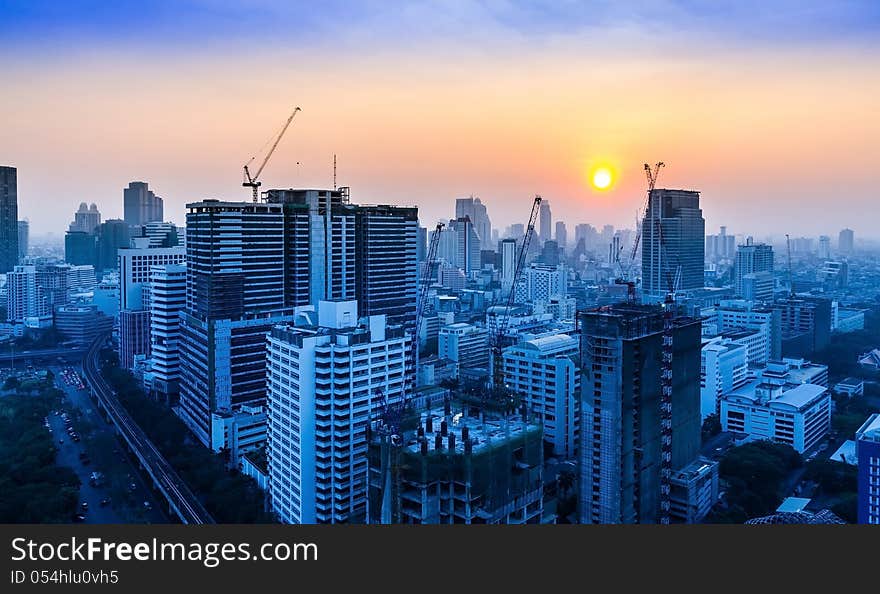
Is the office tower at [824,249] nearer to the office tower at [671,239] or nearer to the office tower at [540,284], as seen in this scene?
the office tower at [671,239]

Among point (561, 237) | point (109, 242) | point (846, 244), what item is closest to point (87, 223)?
point (109, 242)


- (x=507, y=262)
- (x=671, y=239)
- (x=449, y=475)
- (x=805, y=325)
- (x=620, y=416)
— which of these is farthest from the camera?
(x=507, y=262)

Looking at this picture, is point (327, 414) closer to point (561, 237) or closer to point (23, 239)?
point (23, 239)

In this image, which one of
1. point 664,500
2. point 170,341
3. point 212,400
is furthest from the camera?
point 170,341

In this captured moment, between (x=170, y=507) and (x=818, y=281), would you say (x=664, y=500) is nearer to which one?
(x=170, y=507)

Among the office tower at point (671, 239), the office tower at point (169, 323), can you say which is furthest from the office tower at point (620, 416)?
the office tower at point (671, 239)

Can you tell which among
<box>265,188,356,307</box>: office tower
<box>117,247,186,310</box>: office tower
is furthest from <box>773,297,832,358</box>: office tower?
<box>117,247,186,310</box>: office tower

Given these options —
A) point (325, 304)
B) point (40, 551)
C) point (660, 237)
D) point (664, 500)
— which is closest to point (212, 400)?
point (325, 304)
